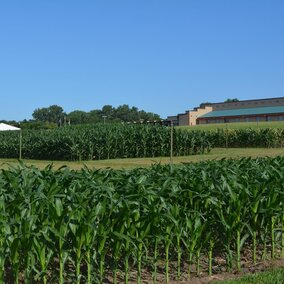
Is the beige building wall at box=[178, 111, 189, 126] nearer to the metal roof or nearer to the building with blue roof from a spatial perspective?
the building with blue roof

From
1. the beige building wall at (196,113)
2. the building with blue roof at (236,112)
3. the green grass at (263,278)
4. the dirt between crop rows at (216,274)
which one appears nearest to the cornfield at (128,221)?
the dirt between crop rows at (216,274)

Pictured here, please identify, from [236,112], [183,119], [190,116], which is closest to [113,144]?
[236,112]

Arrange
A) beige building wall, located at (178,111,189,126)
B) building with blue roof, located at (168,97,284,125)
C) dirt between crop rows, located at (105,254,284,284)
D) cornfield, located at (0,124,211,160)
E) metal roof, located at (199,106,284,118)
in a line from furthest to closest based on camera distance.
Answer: beige building wall, located at (178,111,189,126), metal roof, located at (199,106,284,118), building with blue roof, located at (168,97,284,125), cornfield, located at (0,124,211,160), dirt between crop rows, located at (105,254,284,284)

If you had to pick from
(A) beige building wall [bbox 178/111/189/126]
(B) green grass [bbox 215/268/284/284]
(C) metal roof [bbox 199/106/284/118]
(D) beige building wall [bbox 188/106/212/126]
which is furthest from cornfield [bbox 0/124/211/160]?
(A) beige building wall [bbox 178/111/189/126]

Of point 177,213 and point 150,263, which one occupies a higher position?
point 177,213

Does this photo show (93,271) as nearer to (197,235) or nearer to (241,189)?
(197,235)

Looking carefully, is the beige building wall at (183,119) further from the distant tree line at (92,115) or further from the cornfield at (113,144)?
the cornfield at (113,144)

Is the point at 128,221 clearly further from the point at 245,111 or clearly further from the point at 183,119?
the point at 183,119

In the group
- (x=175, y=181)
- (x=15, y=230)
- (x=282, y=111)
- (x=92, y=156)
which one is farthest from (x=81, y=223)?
(x=282, y=111)

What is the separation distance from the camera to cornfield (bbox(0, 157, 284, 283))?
13.9 ft

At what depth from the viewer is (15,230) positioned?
4.18 meters

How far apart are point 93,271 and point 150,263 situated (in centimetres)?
81

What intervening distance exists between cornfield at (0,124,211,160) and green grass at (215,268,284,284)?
96.2 ft

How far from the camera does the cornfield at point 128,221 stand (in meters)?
4.22
